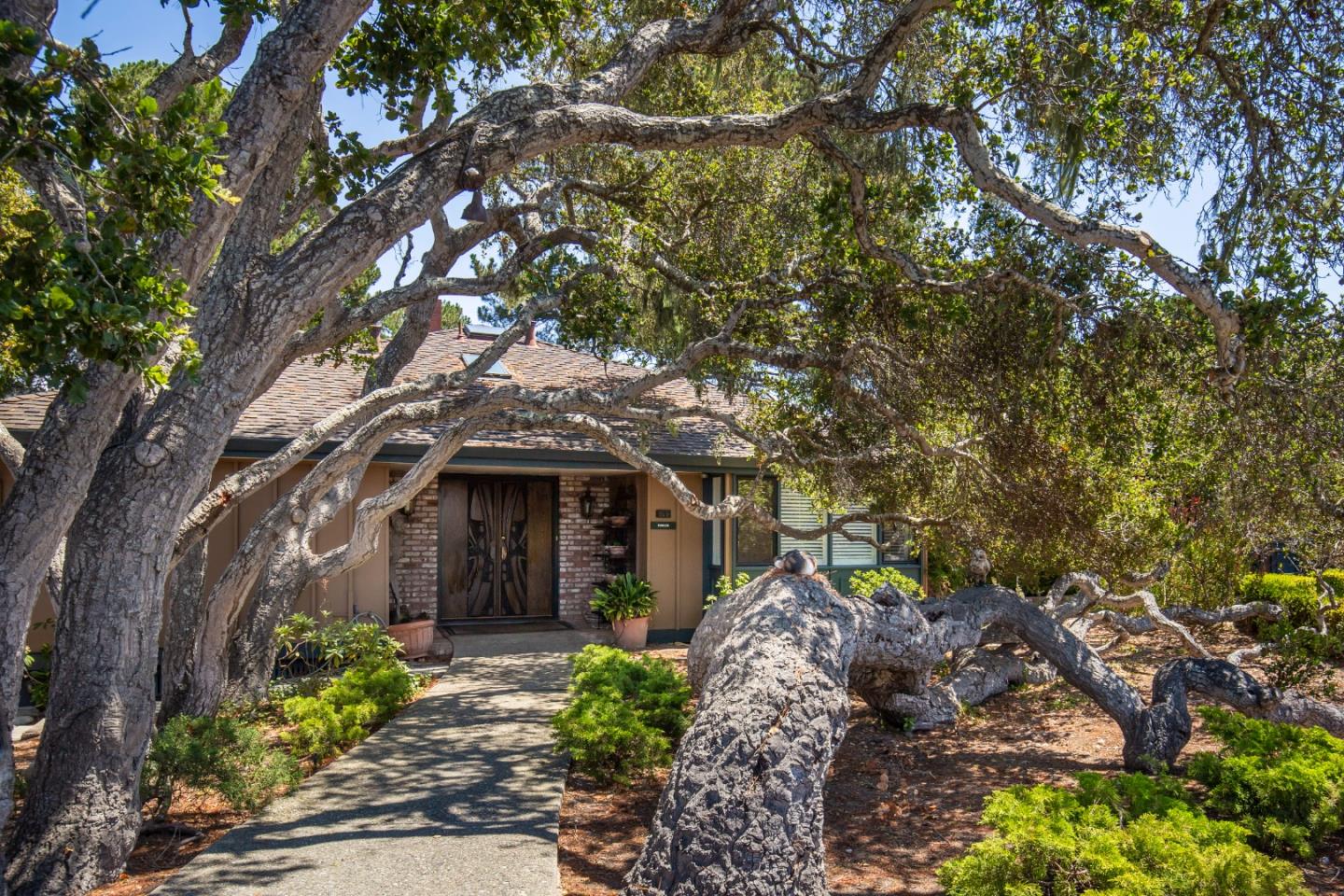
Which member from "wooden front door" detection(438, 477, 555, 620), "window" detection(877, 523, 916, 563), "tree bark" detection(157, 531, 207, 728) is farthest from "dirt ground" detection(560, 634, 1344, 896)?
"wooden front door" detection(438, 477, 555, 620)

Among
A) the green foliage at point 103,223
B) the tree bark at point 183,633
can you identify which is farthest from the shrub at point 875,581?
the green foliage at point 103,223

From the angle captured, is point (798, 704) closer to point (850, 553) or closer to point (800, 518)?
point (800, 518)

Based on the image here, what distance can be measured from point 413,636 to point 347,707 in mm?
4298

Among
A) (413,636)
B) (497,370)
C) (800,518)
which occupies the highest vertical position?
(497,370)

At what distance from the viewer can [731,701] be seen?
434 cm

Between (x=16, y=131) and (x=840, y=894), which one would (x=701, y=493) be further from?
(x=16, y=131)

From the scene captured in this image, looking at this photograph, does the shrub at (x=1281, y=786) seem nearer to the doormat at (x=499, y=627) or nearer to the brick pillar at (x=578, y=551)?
the doormat at (x=499, y=627)

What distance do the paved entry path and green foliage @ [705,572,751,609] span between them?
163 inches

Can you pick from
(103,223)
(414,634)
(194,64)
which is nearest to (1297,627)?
(414,634)

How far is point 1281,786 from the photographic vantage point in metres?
4.94

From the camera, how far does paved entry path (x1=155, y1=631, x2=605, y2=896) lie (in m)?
4.48

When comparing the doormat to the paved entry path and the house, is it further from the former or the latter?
the paved entry path

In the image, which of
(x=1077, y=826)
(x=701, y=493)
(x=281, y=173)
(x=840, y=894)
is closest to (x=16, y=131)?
(x=281, y=173)

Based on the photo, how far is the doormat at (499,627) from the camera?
1380cm
